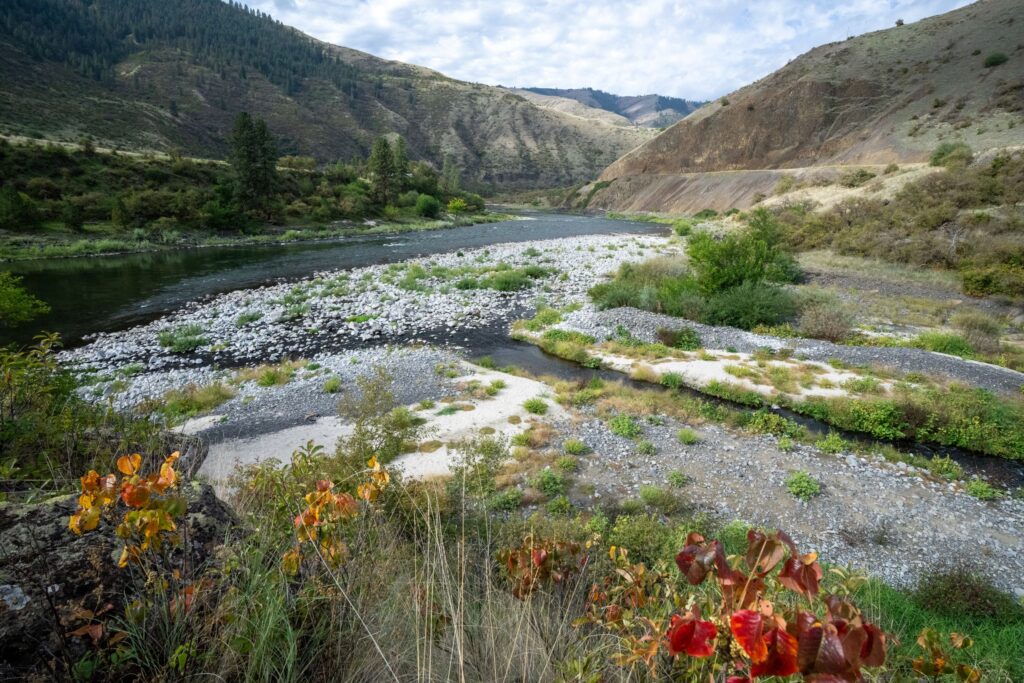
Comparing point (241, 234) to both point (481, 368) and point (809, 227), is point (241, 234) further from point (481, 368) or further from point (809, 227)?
point (809, 227)

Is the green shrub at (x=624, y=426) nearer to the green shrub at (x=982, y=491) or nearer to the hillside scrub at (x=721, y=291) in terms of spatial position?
the green shrub at (x=982, y=491)

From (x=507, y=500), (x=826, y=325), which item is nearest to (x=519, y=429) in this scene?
(x=507, y=500)

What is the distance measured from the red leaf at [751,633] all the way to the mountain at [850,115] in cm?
4869

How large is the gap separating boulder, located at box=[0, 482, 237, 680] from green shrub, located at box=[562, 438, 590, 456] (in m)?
7.02

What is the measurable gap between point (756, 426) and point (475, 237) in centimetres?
3792

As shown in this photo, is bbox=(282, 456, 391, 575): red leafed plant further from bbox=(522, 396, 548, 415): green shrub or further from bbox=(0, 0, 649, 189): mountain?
bbox=(0, 0, 649, 189): mountain

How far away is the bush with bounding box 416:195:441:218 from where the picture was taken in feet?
200

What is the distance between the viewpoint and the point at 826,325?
15055 mm

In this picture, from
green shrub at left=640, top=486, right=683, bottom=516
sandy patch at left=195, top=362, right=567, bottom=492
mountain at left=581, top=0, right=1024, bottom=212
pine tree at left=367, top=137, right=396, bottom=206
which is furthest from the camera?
pine tree at left=367, top=137, right=396, bottom=206

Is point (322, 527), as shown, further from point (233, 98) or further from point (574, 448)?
point (233, 98)

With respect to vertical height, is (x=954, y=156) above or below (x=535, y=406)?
above

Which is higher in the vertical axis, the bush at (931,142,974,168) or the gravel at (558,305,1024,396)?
the bush at (931,142,974,168)

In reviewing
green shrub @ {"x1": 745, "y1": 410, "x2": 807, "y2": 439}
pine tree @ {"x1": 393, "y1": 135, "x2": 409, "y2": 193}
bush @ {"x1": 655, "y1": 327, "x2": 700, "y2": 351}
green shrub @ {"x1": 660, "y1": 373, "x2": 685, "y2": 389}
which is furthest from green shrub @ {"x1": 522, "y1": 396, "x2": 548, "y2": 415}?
pine tree @ {"x1": 393, "y1": 135, "x2": 409, "y2": 193}

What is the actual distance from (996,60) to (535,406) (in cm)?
6596
